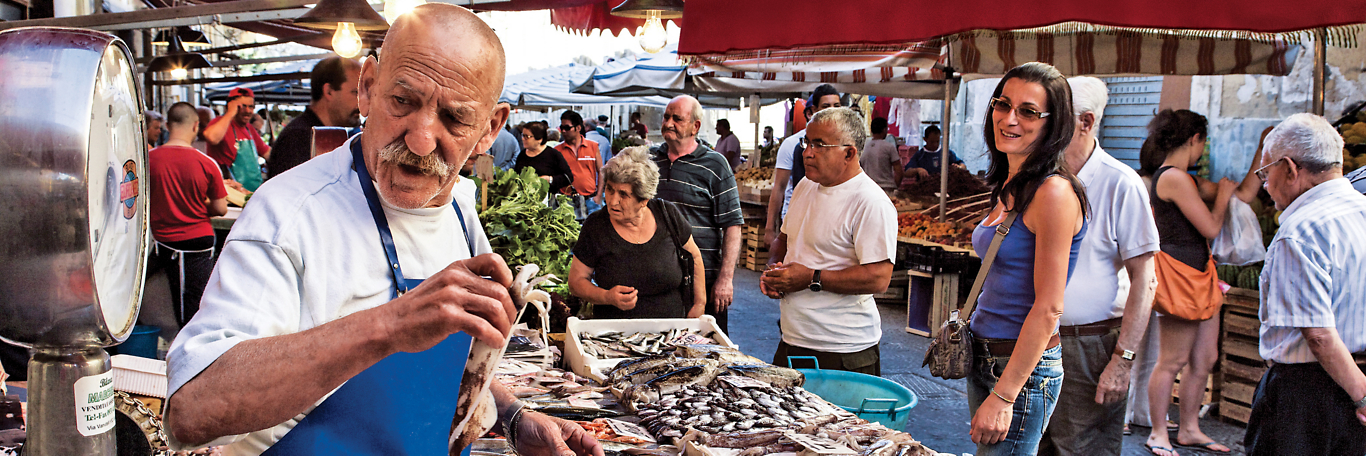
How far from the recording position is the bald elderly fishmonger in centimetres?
120

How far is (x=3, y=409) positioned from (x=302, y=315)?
144cm

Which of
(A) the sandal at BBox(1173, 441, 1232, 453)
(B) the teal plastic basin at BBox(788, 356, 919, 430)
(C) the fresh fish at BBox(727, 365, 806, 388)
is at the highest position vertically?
(C) the fresh fish at BBox(727, 365, 806, 388)

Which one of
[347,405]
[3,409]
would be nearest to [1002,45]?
[347,405]

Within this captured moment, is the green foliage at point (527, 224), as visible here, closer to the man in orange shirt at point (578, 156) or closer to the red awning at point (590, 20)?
the red awning at point (590, 20)

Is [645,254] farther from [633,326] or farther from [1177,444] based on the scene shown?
[1177,444]

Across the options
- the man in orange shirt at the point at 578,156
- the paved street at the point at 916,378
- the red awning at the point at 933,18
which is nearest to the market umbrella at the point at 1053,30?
the red awning at the point at 933,18

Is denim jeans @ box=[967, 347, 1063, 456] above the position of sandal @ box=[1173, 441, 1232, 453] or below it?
above

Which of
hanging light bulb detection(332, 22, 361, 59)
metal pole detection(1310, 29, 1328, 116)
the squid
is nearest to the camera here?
the squid

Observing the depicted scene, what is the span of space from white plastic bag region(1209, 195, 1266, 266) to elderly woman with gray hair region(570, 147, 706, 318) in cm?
349

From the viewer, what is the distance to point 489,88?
1.54 m

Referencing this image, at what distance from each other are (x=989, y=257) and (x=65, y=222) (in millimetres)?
2697

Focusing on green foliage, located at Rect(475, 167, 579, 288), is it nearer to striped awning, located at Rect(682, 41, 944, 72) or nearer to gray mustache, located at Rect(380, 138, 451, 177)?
striped awning, located at Rect(682, 41, 944, 72)

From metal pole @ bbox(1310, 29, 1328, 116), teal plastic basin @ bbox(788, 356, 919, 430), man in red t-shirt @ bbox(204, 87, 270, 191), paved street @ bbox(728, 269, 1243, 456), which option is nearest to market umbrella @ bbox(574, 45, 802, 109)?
paved street @ bbox(728, 269, 1243, 456)

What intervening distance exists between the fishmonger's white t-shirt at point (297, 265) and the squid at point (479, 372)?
0.67 ft
